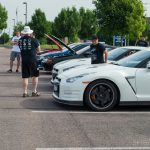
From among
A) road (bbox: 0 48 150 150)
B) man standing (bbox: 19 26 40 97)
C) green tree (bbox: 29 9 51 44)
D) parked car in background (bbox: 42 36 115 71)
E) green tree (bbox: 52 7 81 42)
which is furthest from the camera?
green tree (bbox: 29 9 51 44)

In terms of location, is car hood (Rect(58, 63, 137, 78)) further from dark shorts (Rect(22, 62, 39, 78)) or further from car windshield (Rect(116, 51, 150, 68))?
dark shorts (Rect(22, 62, 39, 78))

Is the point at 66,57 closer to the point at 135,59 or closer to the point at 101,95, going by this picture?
the point at 135,59

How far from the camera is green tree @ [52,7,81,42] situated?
211 ft

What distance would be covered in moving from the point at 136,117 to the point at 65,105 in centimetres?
187

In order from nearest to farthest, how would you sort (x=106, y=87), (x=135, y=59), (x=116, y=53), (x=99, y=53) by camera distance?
1. (x=106, y=87)
2. (x=135, y=59)
3. (x=99, y=53)
4. (x=116, y=53)

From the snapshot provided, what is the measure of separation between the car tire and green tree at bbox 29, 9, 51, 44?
5900 cm

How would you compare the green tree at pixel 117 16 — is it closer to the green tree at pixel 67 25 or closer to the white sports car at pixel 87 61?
the white sports car at pixel 87 61

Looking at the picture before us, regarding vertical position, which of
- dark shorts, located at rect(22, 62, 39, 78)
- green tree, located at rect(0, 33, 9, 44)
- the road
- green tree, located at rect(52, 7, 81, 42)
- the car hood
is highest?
green tree, located at rect(52, 7, 81, 42)

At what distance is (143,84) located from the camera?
9.10 metres

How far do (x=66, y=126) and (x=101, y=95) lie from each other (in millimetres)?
1690

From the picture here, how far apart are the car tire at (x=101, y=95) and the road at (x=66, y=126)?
0.17 metres

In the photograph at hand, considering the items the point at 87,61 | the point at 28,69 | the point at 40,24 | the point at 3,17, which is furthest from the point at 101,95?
the point at 3,17

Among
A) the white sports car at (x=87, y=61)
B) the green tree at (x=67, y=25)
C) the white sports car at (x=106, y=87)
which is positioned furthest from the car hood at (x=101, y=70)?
the green tree at (x=67, y=25)

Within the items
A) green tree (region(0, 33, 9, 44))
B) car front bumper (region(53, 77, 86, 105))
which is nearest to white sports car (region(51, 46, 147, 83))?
car front bumper (region(53, 77, 86, 105))
